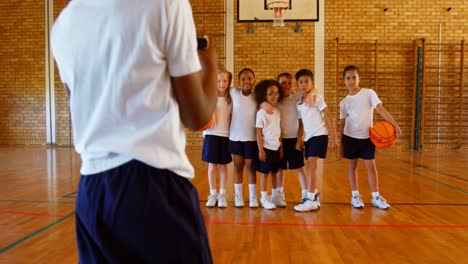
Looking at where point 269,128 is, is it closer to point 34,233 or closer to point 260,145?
point 260,145

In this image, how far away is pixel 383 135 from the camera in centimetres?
411

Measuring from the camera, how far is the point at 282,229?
333 centimetres

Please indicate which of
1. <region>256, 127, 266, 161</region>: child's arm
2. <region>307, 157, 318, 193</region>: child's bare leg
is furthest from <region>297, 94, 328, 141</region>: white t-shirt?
<region>256, 127, 266, 161</region>: child's arm

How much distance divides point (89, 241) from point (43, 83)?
38.2 ft

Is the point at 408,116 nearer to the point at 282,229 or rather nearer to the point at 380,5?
the point at 380,5

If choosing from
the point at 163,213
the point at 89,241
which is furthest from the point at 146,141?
the point at 89,241

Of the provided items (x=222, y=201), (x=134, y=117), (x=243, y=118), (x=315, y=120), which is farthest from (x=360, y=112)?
(x=134, y=117)

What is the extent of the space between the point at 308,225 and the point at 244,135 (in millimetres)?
1167

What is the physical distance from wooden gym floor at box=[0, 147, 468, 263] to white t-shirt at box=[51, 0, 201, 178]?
189 centimetres

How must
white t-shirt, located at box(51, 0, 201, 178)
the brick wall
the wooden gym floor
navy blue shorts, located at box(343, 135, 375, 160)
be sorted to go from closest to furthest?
white t-shirt, located at box(51, 0, 201, 178), the wooden gym floor, navy blue shorts, located at box(343, 135, 375, 160), the brick wall

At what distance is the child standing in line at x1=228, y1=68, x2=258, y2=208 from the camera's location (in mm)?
4156

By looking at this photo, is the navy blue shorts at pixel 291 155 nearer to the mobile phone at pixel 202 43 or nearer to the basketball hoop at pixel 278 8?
the mobile phone at pixel 202 43

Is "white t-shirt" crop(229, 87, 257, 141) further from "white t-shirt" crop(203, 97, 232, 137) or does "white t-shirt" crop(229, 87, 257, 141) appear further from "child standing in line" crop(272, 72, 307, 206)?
"child standing in line" crop(272, 72, 307, 206)

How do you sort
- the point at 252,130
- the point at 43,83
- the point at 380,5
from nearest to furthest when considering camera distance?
the point at 252,130 < the point at 380,5 < the point at 43,83
